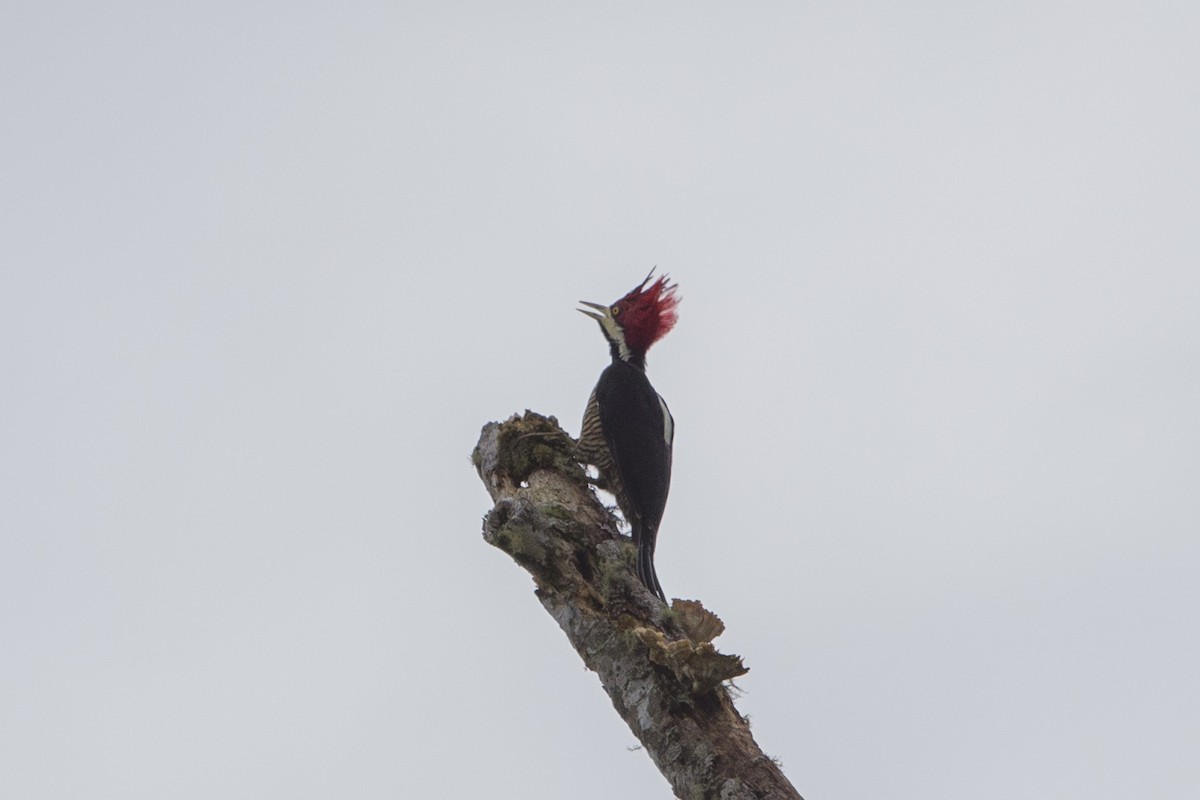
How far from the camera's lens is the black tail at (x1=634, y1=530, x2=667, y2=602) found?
4.44 m

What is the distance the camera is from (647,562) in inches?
185

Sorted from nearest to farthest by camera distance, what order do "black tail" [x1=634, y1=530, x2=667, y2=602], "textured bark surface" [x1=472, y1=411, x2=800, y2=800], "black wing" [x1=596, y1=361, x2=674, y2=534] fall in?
"textured bark surface" [x1=472, y1=411, x2=800, y2=800] → "black tail" [x1=634, y1=530, x2=667, y2=602] → "black wing" [x1=596, y1=361, x2=674, y2=534]

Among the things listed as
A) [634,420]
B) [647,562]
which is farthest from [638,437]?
[647,562]

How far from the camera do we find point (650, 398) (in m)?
6.40

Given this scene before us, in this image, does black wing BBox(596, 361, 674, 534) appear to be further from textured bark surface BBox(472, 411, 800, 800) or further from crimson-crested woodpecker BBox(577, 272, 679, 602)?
textured bark surface BBox(472, 411, 800, 800)

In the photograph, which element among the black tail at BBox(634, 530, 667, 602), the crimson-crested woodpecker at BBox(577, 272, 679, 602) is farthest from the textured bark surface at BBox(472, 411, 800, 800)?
the crimson-crested woodpecker at BBox(577, 272, 679, 602)

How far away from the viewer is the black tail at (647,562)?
4439 millimetres

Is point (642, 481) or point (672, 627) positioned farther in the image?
point (642, 481)

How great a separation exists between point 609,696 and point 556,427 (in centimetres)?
207

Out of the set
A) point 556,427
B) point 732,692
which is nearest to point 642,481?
point 556,427

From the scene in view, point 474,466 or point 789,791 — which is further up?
point 474,466

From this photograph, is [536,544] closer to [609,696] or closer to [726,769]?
[609,696]

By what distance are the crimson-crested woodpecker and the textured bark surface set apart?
1.03m

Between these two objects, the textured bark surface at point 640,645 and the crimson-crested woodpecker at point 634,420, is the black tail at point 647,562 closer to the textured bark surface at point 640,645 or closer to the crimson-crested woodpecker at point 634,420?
the crimson-crested woodpecker at point 634,420
